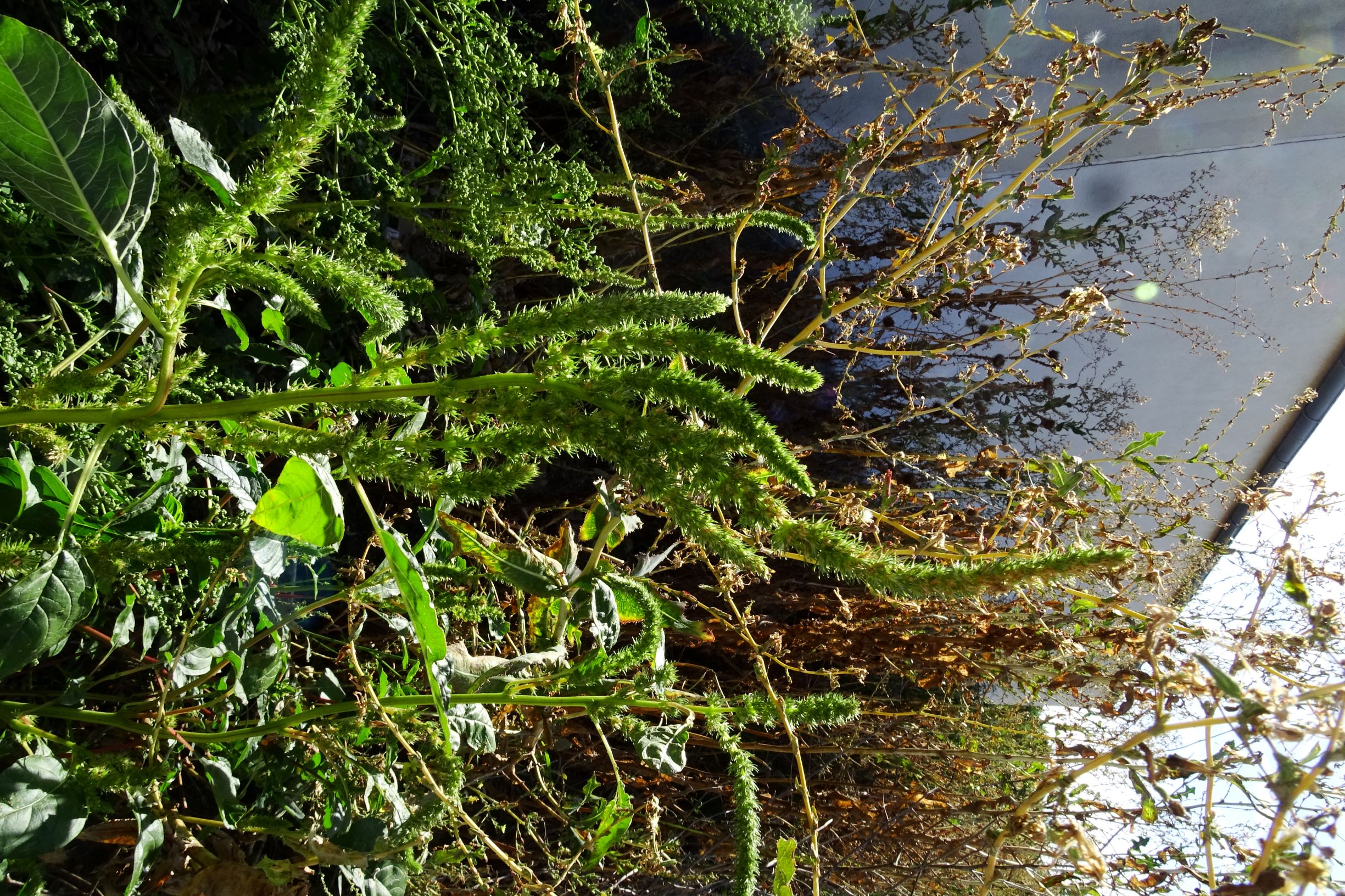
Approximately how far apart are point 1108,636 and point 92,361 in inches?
68.5

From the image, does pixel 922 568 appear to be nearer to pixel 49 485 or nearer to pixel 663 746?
pixel 663 746

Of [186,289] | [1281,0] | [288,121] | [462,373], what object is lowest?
[462,373]

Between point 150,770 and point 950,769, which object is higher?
point 150,770

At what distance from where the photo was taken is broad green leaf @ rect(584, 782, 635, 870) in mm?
1334

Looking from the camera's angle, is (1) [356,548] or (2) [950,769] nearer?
(1) [356,548]

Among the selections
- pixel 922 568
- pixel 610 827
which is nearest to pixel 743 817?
pixel 610 827

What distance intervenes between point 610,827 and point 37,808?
80 cm

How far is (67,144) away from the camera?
0.77 m

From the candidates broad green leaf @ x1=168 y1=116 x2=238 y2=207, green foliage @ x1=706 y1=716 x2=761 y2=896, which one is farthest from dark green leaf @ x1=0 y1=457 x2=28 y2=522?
green foliage @ x1=706 y1=716 x2=761 y2=896

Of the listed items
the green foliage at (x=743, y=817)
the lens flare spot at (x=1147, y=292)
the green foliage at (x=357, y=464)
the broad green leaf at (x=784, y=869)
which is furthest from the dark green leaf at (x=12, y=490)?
the lens flare spot at (x=1147, y=292)

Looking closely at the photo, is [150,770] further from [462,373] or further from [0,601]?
[462,373]

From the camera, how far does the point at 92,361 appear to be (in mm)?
1218

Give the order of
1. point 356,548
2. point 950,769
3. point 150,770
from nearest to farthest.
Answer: point 150,770 → point 356,548 → point 950,769

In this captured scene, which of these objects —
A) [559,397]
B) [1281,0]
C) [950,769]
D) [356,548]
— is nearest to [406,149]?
[356,548]
